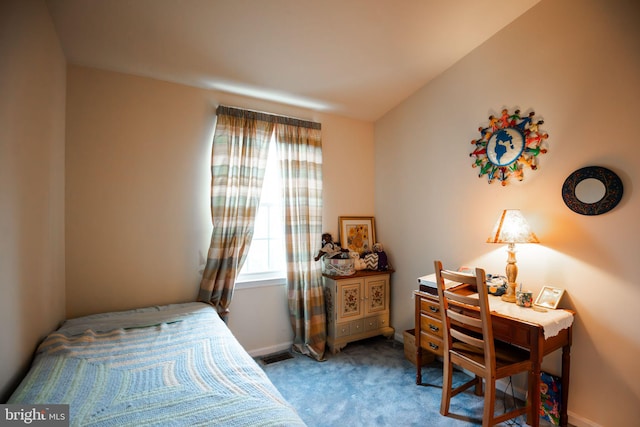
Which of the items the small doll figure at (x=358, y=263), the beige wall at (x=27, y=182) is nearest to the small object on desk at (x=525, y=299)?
the small doll figure at (x=358, y=263)

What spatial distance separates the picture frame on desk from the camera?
189 centimetres

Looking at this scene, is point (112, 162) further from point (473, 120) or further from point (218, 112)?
point (473, 120)

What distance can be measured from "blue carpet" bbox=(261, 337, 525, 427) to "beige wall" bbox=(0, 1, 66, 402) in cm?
163

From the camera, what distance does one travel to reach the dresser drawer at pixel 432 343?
7.34ft

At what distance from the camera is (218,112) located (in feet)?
8.45

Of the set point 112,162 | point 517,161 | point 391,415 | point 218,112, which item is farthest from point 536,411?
point 112,162

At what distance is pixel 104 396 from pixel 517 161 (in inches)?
112

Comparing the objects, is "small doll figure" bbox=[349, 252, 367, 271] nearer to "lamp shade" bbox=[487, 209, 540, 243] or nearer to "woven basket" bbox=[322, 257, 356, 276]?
"woven basket" bbox=[322, 257, 356, 276]

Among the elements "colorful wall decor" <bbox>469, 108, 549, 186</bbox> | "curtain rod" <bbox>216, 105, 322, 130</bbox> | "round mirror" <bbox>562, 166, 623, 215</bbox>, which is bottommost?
"round mirror" <bbox>562, 166, 623, 215</bbox>

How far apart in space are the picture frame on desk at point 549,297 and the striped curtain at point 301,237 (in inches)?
71.4

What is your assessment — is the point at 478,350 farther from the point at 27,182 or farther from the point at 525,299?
the point at 27,182

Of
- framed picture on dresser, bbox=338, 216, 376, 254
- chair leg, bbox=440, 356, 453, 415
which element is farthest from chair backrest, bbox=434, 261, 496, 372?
framed picture on dresser, bbox=338, 216, 376, 254

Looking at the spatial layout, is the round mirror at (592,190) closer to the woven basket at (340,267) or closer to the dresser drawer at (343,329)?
the woven basket at (340,267)

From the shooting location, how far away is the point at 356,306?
300 centimetres
